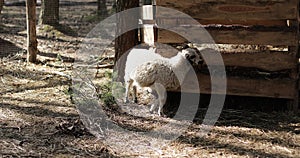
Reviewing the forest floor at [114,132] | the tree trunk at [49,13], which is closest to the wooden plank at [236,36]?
the forest floor at [114,132]

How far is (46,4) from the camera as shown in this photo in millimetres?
10523

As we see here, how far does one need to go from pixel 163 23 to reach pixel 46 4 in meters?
5.62

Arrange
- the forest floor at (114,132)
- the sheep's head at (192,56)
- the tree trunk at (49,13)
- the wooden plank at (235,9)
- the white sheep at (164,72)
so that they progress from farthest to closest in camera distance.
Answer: the tree trunk at (49,13) < the sheep's head at (192,56) < the white sheep at (164,72) < the wooden plank at (235,9) < the forest floor at (114,132)

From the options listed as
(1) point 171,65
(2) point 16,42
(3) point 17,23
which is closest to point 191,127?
(1) point 171,65

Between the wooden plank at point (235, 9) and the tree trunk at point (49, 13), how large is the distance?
18.1 feet

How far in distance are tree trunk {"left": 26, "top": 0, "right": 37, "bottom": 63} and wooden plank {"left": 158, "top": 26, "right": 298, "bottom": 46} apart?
3.32 m

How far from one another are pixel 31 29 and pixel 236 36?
414 centimetres

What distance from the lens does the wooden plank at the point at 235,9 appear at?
17.0 feet

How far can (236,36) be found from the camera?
212 inches

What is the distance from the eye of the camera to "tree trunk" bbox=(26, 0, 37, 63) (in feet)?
26.3

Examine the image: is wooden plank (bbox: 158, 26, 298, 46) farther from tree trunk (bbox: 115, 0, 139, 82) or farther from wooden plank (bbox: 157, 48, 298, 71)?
tree trunk (bbox: 115, 0, 139, 82)

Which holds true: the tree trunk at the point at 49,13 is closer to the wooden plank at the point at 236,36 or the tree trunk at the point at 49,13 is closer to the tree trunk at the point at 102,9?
the tree trunk at the point at 102,9

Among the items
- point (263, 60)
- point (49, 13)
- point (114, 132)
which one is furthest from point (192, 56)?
point (49, 13)

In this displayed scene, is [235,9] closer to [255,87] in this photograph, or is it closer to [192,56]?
[192,56]
